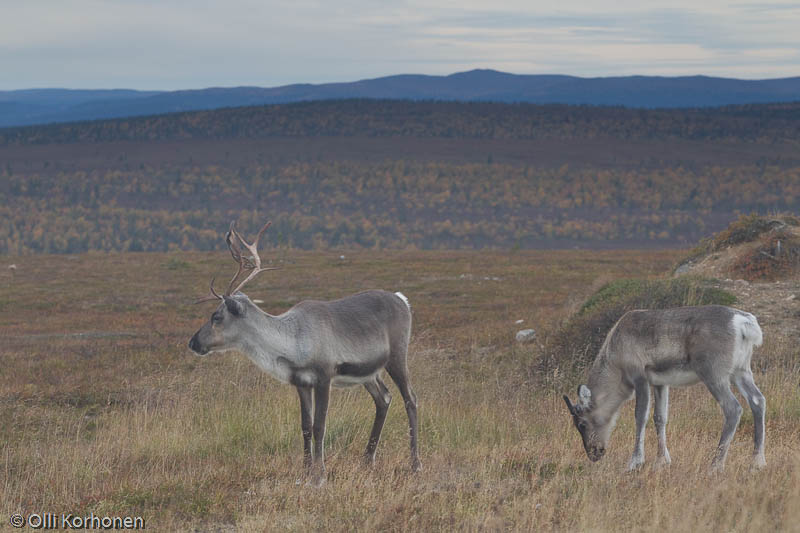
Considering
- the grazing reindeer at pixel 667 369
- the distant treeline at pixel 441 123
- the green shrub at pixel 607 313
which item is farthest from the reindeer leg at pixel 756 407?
the distant treeline at pixel 441 123

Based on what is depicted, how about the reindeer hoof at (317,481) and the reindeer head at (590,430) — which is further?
the reindeer head at (590,430)

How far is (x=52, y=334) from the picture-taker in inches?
889

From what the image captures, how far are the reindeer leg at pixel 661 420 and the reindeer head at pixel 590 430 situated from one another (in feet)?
1.67

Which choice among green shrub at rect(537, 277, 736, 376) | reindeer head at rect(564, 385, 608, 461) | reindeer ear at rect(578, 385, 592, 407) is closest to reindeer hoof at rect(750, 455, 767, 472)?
reindeer head at rect(564, 385, 608, 461)

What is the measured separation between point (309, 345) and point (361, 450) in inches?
78.3

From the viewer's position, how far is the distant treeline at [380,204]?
7512 cm

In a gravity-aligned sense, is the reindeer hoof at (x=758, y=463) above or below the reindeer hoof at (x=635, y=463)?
above

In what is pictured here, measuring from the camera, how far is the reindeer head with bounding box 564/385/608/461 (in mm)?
8000

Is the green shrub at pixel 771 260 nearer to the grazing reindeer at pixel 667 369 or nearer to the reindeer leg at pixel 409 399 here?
the grazing reindeer at pixel 667 369

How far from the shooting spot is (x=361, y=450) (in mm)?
9141

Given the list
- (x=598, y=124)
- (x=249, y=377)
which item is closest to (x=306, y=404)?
(x=249, y=377)

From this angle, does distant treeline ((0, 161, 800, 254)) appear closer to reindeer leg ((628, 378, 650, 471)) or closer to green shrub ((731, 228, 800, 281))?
green shrub ((731, 228, 800, 281))

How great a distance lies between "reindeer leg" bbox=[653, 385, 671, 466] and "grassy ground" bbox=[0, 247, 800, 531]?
15cm

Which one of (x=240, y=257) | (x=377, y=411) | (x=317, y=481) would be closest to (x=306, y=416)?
(x=317, y=481)
